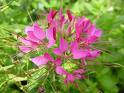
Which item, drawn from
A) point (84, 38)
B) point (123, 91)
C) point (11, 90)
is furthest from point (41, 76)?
point (123, 91)

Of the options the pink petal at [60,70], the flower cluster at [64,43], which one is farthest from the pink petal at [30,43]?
the pink petal at [60,70]

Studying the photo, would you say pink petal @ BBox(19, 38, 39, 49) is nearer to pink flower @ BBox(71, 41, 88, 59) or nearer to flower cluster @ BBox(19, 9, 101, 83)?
flower cluster @ BBox(19, 9, 101, 83)

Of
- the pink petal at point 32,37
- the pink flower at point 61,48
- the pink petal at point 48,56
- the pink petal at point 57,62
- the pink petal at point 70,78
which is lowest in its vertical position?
the pink petal at point 70,78

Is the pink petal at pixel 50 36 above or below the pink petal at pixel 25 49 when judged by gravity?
above

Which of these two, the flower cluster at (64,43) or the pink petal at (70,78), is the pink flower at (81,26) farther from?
the pink petal at (70,78)

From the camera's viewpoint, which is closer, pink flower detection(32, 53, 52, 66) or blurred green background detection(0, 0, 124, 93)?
pink flower detection(32, 53, 52, 66)

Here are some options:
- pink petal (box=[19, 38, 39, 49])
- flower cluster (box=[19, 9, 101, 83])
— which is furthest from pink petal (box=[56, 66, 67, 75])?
pink petal (box=[19, 38, 39, 49])

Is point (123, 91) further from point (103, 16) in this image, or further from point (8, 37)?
point (8, 37)
